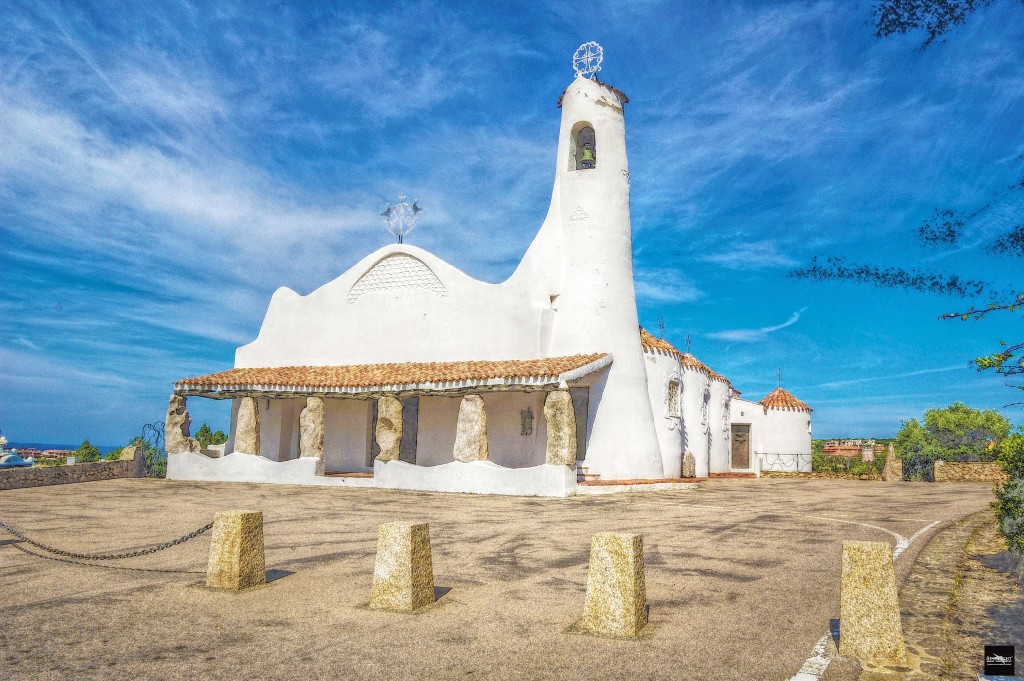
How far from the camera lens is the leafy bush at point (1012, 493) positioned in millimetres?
6625

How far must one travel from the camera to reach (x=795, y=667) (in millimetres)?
4262

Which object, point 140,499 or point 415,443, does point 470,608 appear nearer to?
point 140,499

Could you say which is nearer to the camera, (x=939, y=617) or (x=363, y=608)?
(x=939, y=617)

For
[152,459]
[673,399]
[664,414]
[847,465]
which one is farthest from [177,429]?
[847,465]

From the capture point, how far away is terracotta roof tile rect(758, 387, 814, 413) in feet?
91.9

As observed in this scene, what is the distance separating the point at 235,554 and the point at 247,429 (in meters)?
13.9

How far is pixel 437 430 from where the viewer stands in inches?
749

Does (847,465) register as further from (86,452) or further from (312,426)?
(86,452)

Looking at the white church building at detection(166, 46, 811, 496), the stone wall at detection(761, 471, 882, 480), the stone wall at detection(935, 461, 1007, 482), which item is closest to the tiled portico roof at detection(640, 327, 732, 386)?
the white church building at detection(166, 46, 811, 496)

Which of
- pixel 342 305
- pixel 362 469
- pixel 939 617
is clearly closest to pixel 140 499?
pixel 362 469

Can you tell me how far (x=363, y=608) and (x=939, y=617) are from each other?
14.7 ft

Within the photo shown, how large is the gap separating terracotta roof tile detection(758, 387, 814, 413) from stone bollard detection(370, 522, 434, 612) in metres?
25.1

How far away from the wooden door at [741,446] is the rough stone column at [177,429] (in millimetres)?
19713

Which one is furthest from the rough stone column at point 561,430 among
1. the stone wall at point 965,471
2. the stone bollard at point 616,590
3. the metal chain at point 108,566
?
the stone wall at point 965,471
